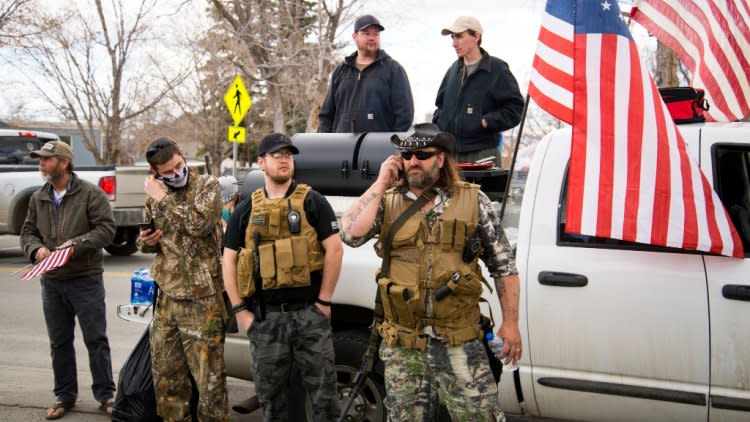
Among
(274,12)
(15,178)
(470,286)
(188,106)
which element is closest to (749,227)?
(470,286)

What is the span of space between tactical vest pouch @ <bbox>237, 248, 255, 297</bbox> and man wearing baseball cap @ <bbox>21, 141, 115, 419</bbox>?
1725 millimetres

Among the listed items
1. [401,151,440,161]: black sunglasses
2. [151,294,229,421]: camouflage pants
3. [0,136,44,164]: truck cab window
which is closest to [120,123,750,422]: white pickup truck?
[401,151,440,161]: black sunglasses

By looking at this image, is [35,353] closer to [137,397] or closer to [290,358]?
[137,397]

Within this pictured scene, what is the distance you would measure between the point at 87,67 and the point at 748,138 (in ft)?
84.8

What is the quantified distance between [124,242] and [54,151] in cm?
791

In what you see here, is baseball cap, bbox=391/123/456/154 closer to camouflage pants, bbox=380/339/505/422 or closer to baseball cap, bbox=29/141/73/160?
camouflage pants, bbox=380/339/505/422

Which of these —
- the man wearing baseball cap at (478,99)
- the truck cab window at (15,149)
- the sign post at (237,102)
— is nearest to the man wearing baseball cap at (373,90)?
the man wearing baseball cap at (478,99)

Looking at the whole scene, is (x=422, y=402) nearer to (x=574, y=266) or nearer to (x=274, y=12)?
(x=574, y=266)

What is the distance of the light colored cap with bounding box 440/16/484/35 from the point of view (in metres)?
5.08

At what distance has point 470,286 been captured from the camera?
3.08 m

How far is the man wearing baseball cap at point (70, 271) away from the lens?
4.91 meters

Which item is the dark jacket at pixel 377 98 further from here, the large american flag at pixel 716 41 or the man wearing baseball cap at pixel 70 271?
the man wearing baseball cap at pixel 70 271

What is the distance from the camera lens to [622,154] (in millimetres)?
3410

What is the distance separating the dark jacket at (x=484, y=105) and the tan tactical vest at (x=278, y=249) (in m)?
1.81
